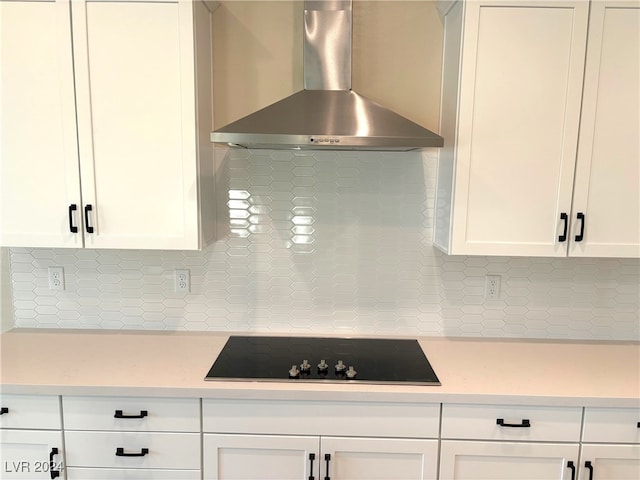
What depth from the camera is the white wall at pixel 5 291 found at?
80.3 inches

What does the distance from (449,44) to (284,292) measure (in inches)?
52.3

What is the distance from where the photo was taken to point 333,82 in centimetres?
176

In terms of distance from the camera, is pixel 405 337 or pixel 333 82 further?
pixel 405 337

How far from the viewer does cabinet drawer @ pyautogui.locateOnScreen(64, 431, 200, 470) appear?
1.59 metres

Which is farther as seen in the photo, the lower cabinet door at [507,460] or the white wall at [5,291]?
the white wall at [5,291]

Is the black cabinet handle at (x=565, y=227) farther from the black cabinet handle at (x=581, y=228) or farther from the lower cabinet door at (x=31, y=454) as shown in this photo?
the lower cabinet door at (x=31, y=454)

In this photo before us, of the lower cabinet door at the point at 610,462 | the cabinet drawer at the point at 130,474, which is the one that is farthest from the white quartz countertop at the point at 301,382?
the cabinet drawer at the point at 130,474

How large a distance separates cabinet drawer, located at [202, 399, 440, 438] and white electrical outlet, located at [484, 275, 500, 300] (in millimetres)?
723

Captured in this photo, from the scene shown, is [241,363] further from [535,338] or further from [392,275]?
[535,338]

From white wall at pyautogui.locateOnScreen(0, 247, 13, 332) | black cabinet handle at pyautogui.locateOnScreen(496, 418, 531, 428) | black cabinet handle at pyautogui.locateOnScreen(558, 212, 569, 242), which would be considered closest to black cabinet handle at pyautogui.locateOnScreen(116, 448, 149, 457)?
white wall at pyautogui.locateOnScreen(0, 247, 13, 332)

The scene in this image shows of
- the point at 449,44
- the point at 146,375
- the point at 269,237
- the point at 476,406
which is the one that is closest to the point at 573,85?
the point at 449,44

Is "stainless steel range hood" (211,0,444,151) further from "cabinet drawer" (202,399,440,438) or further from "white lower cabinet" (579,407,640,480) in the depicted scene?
"white lower cabinet" (579,407,640,480)

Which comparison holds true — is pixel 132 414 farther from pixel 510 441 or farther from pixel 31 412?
pixel 510 441

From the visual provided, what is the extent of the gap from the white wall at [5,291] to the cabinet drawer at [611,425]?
252cm
